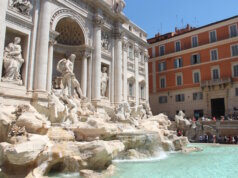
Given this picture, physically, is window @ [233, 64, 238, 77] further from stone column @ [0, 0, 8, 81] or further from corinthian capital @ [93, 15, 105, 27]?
stone column @ [0, 0, 8, 81]

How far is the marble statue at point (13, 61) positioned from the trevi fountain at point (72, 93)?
0.16ft

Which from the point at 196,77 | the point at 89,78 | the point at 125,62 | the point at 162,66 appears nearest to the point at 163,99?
the point at 162,66

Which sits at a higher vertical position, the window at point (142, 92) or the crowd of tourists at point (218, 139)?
the window at point (142, 92)

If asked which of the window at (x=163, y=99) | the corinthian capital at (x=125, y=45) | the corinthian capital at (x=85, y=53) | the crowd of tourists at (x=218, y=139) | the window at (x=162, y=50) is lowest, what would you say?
the crowd of tourists at (x=218, y=139)

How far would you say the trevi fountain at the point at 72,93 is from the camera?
25.0 feet

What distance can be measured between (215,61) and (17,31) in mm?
22872

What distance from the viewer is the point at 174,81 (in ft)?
103

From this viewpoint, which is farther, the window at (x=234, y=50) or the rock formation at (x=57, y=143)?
the window at (x=234, y=50)

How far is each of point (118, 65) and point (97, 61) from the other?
297cm

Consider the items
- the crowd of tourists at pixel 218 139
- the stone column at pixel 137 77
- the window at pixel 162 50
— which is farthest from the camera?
the window at pixel 162 50

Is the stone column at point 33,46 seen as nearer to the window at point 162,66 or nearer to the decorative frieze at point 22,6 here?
the decorative frieze at point 22,6

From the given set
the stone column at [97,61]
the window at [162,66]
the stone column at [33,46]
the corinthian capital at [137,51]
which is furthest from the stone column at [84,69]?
the window at [162,66]

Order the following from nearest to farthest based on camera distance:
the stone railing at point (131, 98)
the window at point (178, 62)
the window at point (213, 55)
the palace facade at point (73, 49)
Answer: the palace facade at point (73, 49)
the stone railing at point (131, 98)
the window at point (213, 55)
the window at point (178, 62)

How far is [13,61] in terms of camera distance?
1260cm
